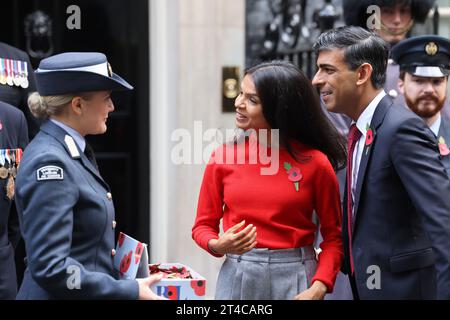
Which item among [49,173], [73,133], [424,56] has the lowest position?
[49,173]

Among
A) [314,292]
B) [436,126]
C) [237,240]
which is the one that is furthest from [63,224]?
[436,126]

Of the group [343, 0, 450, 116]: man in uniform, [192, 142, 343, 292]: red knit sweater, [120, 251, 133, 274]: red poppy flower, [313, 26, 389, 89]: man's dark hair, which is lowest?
[120, 251, 133, 274]: red poppy flower

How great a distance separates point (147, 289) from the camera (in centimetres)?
283

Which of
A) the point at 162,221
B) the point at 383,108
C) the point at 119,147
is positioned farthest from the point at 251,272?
the point at 119,147

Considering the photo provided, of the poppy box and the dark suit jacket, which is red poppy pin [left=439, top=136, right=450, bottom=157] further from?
the poppy box

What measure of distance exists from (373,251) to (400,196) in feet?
0.74

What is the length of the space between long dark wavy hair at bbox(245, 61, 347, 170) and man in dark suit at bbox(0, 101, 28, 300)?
1.25 metres

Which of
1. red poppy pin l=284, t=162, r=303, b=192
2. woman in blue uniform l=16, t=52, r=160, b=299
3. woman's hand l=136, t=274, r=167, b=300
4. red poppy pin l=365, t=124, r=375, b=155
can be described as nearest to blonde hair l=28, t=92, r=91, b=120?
woman in blue uniform l=16, t=52, r=160, b=299

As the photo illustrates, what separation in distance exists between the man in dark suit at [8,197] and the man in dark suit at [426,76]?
2.01m

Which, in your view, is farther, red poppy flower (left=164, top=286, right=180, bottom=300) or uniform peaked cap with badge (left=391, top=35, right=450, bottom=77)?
uniform peaked cap with badge (left=391, top=35, right=450, bottom=77)

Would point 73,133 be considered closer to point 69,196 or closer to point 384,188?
point 69,196

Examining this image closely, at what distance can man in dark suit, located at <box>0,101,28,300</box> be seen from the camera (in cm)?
373

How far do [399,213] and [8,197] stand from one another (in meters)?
1.75

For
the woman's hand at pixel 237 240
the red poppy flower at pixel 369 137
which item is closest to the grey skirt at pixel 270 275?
the woman's hand at pixel 237 240
